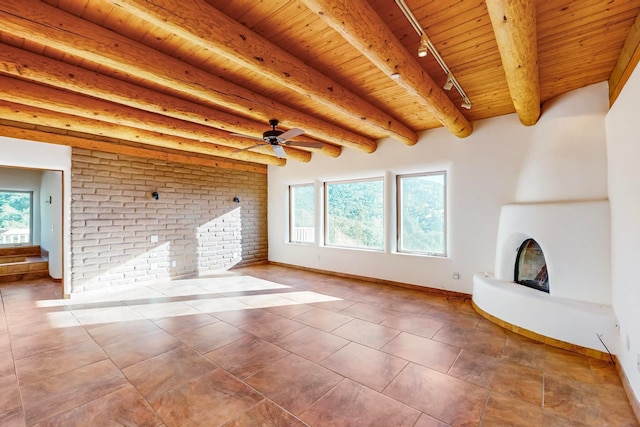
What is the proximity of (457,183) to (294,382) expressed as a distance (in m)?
3.90

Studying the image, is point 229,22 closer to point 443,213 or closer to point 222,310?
point 222,310

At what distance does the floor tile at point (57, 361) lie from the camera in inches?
97.7

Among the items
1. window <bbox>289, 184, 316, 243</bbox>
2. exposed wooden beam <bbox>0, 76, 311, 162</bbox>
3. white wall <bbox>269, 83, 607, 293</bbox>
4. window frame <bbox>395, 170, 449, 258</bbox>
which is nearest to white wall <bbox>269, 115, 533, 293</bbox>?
white wall <bbox>269, 83, 607, 293</bbox>

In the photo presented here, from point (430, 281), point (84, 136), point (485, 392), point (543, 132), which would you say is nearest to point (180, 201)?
point (84, 136)

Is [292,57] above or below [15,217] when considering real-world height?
Result: above

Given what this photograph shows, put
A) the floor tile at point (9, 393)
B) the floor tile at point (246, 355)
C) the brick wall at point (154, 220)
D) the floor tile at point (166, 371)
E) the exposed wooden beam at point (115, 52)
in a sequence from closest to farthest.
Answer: the exposed wooden beam at point (115, 52) < the floor tile at point (9, 393) < the floor tile at point (166, 371) < the floor tile at point (246, 355) < the brick wall at point (154, 220)

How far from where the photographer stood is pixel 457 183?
4.69 meters

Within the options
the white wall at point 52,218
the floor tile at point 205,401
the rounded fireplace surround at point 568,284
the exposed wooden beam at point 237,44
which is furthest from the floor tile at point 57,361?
the rounded fireplace surround at point 568,284

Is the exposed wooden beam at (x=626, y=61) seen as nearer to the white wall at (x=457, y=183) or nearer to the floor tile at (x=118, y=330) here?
the white wall at (x=457, y=183)

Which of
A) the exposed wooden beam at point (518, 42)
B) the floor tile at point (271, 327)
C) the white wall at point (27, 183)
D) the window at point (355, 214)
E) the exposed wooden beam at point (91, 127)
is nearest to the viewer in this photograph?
the exposed wooden beam at point (518, 42)

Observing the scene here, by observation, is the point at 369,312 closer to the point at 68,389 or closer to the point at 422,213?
the point at 422,213

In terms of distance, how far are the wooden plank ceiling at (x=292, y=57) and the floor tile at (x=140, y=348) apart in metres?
2.66

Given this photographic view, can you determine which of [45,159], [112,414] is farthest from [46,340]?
[45,159]

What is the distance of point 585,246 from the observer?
2.96 meters
